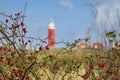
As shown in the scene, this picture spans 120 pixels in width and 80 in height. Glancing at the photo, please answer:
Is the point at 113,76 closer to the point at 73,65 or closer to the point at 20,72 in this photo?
the point at 73,65

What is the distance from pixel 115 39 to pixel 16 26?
2159mm

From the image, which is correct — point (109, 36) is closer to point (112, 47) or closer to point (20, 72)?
point (112, 47)

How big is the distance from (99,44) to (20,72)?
3.13m

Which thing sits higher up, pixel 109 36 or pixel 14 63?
pixel 109 36

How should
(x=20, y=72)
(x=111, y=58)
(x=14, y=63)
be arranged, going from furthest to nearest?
(x=111, y=58) → (x=14, y=63) → (x=20, y=72)

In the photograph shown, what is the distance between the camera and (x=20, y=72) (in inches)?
231

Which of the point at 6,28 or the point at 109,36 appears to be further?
the point at 109,36

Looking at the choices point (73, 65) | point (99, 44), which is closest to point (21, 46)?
point (73, 65)

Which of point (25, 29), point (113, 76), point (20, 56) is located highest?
point (25, 29)

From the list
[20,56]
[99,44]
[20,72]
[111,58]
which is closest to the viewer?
[20,56]

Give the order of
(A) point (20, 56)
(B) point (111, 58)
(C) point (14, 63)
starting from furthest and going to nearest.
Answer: (B) point (111, 58), (C) point (14, 63), (A) point (20, 56)

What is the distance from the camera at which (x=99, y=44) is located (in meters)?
8.63

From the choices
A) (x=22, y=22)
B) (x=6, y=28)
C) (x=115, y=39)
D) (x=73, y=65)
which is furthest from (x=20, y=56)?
(x=115, y=39)

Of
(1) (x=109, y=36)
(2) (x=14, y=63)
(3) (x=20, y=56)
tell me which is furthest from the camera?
(1) (x=109, y=36)
